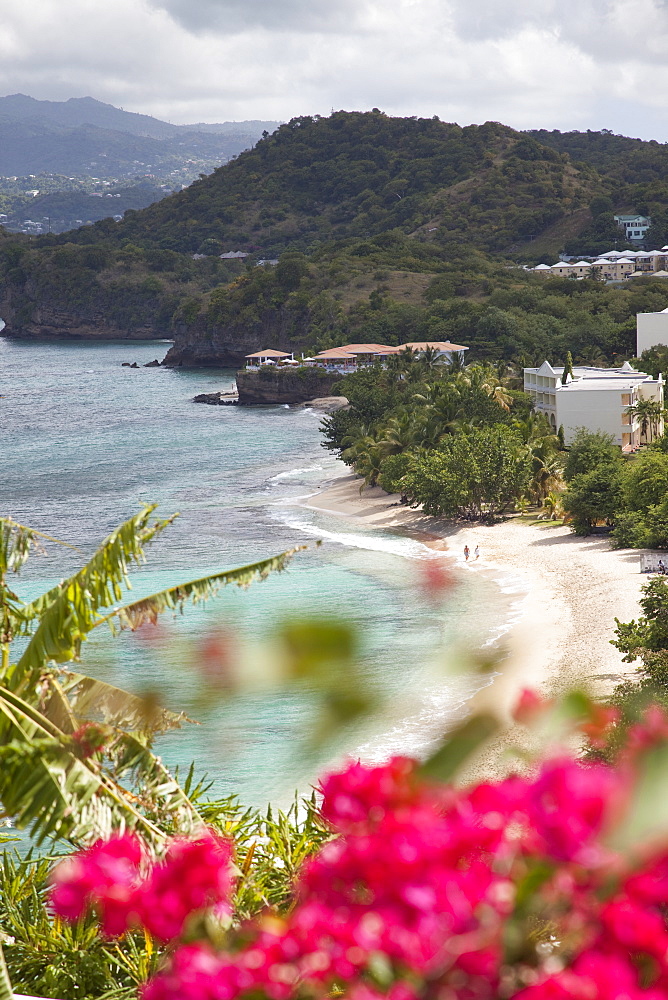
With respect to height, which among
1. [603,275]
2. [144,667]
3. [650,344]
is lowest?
[144,667]

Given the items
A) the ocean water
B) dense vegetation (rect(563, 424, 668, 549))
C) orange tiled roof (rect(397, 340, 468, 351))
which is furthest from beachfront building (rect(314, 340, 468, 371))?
dense vegetation (rect(563, 424, 668, 549))

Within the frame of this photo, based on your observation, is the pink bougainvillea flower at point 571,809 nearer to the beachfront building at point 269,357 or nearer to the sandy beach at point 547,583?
the sandy beach at point 547,583

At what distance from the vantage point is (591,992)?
1.39 m

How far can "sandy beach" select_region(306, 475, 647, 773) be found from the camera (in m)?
20.6

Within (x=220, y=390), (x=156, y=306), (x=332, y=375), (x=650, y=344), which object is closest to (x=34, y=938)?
(x=650, y=344)

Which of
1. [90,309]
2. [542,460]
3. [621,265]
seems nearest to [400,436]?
[542,460]

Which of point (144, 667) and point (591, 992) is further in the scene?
point (144, 667)

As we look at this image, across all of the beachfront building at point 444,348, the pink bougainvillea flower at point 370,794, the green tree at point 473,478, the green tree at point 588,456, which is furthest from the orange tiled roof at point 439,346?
the pink bougainvillea flower at point 370,794

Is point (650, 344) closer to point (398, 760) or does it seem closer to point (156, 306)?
point (398, 760)

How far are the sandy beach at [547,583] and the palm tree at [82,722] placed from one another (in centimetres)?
868

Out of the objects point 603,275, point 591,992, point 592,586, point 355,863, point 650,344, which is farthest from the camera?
point 603,275

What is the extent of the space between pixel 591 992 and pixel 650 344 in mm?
66813

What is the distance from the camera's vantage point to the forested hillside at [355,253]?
8762 centimetres

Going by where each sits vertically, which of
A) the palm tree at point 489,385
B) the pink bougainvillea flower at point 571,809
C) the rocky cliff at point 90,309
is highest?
the rocky cliff at point 90,309
